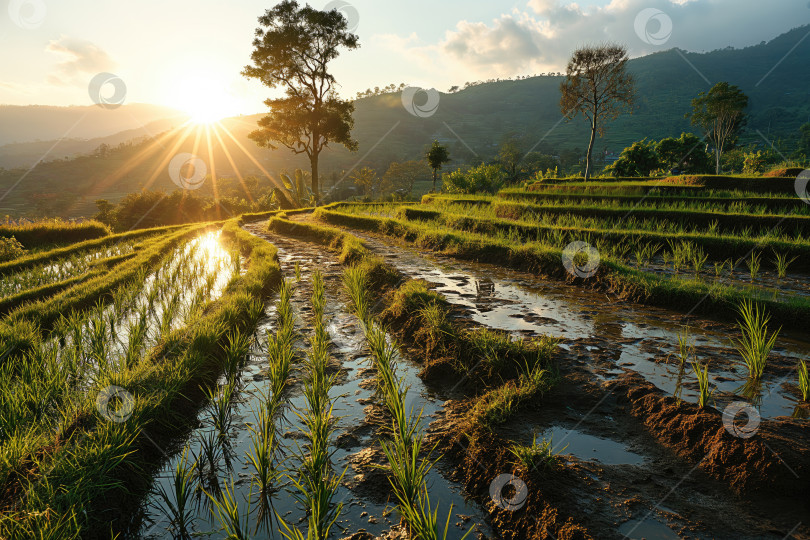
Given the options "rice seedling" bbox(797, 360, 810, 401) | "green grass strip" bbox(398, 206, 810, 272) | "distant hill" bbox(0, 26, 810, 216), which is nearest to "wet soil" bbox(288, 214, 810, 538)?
"rice seedling" bbox(797, 360, 810, 401)

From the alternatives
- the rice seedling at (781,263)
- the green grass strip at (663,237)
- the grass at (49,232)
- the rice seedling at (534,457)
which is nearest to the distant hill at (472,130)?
the grass at (49,232)

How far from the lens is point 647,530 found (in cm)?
197

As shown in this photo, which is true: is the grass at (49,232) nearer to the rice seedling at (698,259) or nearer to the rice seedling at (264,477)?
the rice seedling at (264,477)

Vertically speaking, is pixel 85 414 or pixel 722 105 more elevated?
pixel 722 105

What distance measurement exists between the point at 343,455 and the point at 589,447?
170 cm

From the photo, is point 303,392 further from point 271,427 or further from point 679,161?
point 679,161

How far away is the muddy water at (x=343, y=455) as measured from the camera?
7.23 feet

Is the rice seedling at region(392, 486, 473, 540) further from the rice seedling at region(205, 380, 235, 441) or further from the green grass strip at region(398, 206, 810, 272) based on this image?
the green grass strip at region(398, 206, 810, 272)

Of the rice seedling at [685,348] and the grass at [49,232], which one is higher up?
the grass at [49,232]

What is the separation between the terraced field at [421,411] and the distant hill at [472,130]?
4844 cm

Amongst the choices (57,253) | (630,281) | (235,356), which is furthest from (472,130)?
(235,356)

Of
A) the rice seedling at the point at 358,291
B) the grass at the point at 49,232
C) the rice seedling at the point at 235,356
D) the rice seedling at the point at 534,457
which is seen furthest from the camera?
the grass at the point at 49,232

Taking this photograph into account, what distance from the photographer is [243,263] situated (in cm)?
998

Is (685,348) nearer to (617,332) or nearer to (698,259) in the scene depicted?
(617,332)
